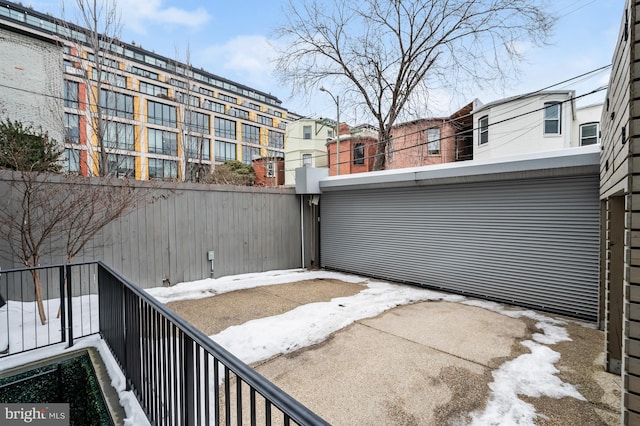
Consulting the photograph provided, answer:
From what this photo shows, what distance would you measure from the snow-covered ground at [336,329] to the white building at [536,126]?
25.7 ft

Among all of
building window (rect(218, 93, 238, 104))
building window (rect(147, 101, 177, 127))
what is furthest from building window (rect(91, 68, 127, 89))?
building window (rect(218, 93, 238, 104))

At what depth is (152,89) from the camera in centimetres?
2727

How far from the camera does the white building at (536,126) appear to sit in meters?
10.9

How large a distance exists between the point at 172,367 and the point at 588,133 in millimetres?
14934

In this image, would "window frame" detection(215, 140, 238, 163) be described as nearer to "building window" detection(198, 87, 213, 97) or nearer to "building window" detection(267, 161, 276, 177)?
"building window" detection(198, 87, 213, 97)

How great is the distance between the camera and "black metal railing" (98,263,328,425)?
1036 mm

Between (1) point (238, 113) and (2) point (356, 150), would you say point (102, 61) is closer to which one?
(2) point (356, 150)

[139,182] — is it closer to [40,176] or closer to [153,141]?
[40,176]

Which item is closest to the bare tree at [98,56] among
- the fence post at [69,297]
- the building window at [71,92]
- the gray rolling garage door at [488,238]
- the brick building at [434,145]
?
the building window at [71,92]

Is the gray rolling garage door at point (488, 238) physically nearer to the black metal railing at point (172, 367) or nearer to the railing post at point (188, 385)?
the black metal railing at point (172, 367)

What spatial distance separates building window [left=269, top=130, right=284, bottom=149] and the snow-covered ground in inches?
1072

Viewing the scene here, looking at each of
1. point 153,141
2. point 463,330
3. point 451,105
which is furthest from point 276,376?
point 153,141

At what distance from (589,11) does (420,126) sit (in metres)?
7.01

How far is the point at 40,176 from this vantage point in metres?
4.68
